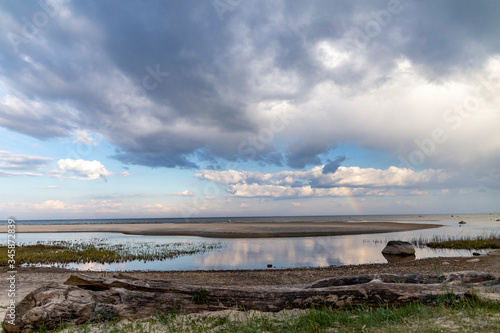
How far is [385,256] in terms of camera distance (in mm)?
27875

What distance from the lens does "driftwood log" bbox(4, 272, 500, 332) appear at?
6.93 metres

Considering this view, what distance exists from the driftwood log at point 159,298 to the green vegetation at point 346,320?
0.72ft

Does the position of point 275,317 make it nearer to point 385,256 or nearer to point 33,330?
point 33,330

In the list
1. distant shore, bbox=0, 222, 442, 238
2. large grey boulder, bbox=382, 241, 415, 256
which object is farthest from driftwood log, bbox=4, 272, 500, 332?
distant shore, bbox=0, 222, 442, 238

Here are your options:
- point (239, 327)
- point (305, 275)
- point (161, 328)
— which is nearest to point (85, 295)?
point (161, 328)

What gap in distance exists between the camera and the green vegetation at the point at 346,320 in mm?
5672

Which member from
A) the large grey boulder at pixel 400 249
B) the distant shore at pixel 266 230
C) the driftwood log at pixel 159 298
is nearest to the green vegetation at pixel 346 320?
the driftwood log at pixel 159 298

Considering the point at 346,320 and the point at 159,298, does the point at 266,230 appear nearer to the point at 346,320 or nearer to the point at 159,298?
the point at 159,298

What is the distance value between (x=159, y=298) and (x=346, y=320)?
446cm

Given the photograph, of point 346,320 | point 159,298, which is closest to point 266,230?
point 159,298

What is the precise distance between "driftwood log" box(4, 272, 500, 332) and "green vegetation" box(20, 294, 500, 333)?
8.7 inches

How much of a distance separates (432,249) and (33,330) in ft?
115

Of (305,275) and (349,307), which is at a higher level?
(349,307)

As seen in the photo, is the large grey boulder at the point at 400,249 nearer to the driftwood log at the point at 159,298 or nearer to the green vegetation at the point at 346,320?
the driftwood log at the point at 159,298
